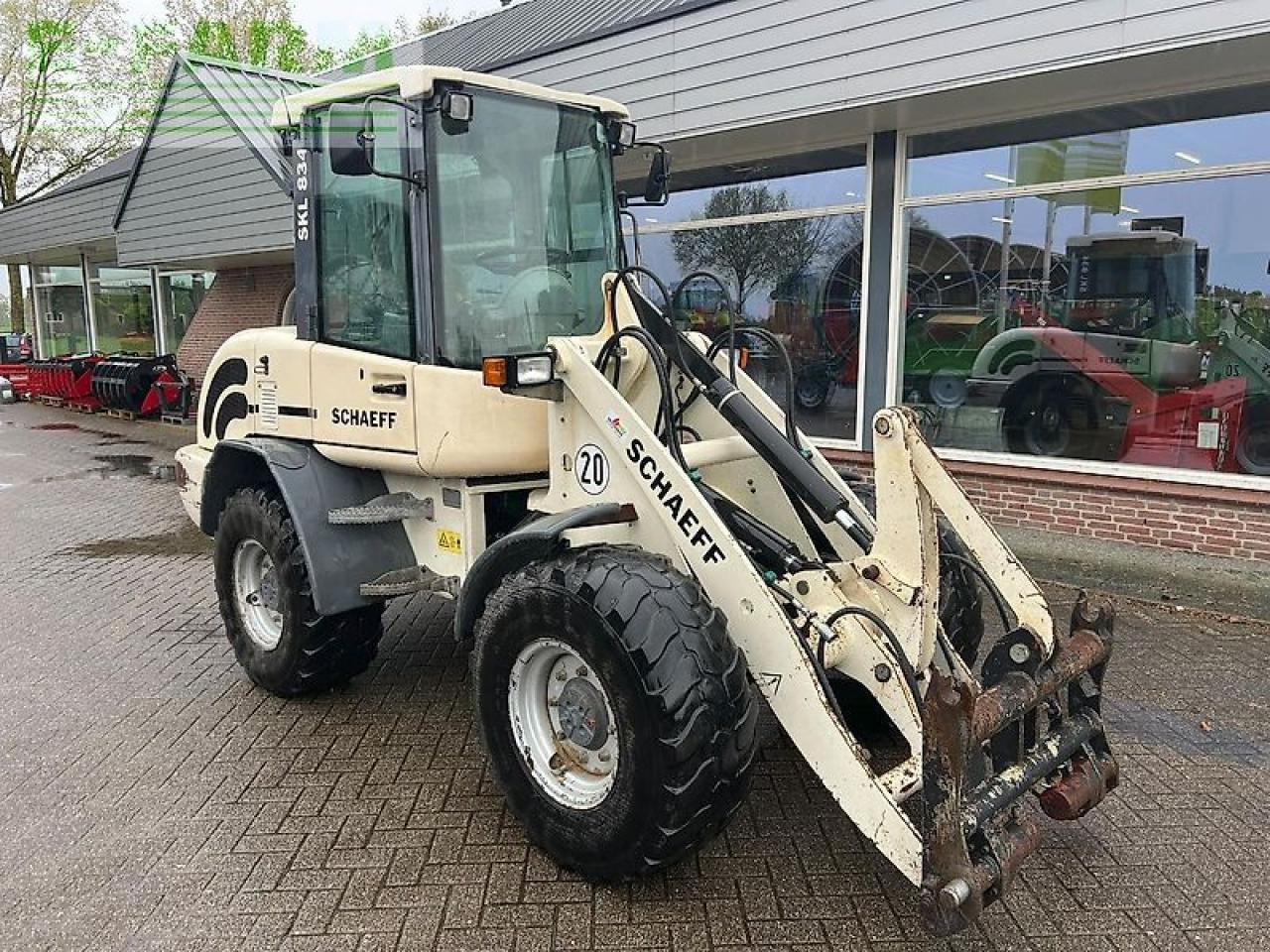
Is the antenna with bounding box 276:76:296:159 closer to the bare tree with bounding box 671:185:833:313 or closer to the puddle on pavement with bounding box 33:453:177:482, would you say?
the bare tree with bounding box 671:185:833:313

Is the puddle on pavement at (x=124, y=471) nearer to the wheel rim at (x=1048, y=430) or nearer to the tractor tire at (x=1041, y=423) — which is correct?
the tractor tire at (x=1041, y=423)

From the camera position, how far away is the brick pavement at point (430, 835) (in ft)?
9.64

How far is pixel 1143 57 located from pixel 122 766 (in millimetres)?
6614

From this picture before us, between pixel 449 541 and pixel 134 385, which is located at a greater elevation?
pixel 449 541

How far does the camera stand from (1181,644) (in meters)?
5.40

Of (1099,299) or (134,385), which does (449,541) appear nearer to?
(1099,299)

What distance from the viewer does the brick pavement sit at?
2.94 m

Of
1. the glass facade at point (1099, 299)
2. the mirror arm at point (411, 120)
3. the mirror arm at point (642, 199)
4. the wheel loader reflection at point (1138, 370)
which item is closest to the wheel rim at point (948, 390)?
the glass facade at point (1099, 299)

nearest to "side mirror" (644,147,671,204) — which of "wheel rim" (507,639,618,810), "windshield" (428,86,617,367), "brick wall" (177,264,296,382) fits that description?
"windshield" (428,86,617,367)

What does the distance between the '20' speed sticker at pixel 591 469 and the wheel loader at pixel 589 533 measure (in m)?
0.02

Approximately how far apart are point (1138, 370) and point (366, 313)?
18.9 ft

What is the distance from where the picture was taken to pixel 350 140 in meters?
3.84

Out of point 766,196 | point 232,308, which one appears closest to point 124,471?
point 232,308

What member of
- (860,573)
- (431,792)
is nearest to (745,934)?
(860,573)
